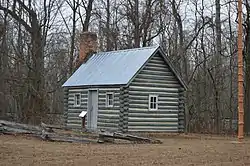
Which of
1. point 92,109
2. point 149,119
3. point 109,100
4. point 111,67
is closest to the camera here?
point 149,119

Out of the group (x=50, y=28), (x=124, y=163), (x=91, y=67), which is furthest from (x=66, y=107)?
(x=124, y=163)

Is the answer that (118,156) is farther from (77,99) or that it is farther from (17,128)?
(77,99)

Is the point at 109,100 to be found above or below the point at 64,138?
above

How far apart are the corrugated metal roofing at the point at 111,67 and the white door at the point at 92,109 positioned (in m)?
0.71

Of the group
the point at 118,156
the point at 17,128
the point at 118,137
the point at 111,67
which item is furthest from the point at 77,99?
the point at 118,156

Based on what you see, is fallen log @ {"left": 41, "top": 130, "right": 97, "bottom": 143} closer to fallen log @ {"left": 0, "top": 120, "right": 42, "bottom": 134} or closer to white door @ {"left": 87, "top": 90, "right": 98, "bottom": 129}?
fallen log @ {"left": 0, "top": 120, "right": 42, "bottom": 134}

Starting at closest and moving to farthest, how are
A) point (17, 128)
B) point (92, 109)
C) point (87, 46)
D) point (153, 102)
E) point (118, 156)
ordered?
1. point (118, 156)
2. point (17, 128)
3. point (153, 102)
4. point (92, 109)
5. point (87, 46)

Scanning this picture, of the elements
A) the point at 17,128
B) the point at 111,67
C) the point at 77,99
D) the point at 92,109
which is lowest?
the point at 17,128

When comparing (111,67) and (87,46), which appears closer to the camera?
(111,67)

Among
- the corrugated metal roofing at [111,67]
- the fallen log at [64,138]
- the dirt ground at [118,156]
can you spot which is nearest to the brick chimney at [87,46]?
the corrugated metal roofing at [111,67]

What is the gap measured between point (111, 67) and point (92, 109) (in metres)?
2.63

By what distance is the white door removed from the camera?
28.8m

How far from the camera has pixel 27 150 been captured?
17.4 metres

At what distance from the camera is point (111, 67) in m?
29.3
